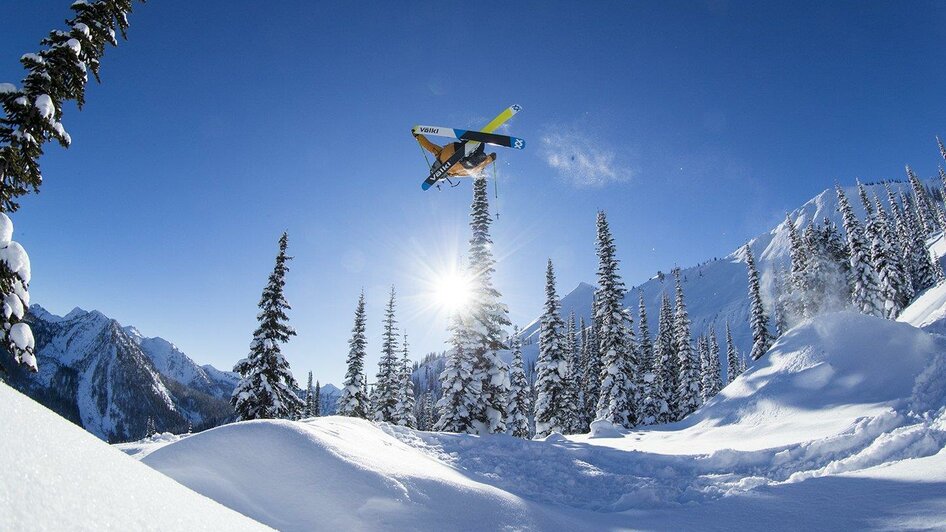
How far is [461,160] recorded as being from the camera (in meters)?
17.9

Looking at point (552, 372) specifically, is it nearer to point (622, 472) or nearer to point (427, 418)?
point (622, 472)

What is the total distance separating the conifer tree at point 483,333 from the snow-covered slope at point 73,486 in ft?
85.0

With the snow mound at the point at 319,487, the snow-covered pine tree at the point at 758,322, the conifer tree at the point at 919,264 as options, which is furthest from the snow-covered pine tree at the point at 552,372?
the conifer tree at the point at 919,264

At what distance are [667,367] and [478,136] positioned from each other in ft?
138

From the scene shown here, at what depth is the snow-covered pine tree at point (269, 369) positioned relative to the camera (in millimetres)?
25391

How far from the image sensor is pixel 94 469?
210 cm

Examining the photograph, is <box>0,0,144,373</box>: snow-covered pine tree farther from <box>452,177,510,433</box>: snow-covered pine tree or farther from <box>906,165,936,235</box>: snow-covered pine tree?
<box>906,165,936,235</box>: snow-covered pine tree

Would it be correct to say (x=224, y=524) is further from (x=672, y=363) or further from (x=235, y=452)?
(x=672, y=363)

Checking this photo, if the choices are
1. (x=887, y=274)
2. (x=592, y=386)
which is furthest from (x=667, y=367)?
(x=887, y=274)

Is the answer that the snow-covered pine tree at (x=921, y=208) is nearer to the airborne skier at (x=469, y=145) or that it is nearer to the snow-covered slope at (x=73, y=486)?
the airborne skier at (x=469, y=145)

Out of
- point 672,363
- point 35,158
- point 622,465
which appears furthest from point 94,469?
point 672,363

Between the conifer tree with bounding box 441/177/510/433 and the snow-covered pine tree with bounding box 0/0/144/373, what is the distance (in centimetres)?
2031

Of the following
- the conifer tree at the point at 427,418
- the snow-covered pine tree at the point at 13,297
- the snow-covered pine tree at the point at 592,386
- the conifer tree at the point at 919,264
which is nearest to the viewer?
the snow-covered pine tree at the point at 13,297

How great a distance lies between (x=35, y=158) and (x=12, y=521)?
15563mm
